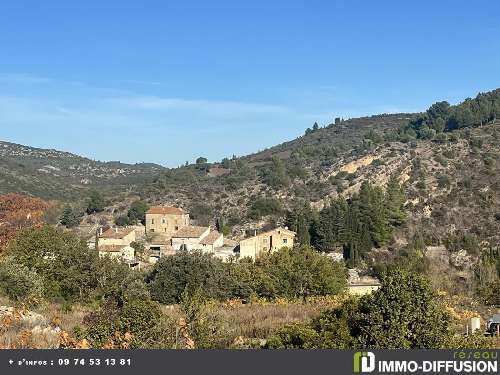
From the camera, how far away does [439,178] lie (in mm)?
74375

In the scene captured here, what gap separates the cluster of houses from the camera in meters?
55.0

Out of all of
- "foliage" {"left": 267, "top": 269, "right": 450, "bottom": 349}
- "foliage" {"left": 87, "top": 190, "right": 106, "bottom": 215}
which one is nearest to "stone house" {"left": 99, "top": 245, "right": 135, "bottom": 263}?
"foliage" {"left": 87, "top": 190, "right": 106, "bottom": 215}

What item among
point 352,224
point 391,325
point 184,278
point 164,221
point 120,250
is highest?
point 164,221

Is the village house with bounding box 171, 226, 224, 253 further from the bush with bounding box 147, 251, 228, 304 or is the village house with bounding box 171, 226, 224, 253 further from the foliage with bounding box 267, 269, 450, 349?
the foliage with bounding box 267, 269, 450, 349

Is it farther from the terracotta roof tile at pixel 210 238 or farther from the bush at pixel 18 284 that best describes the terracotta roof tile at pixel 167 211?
the bush at pixel 18 284

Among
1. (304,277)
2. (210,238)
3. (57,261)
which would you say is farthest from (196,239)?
(57,261)

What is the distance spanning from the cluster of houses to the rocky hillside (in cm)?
5013

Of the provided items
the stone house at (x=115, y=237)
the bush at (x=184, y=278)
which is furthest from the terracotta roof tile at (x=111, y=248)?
the bush at (x=184, y=278)

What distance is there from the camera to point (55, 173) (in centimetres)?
15088

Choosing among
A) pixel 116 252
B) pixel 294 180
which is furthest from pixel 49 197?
pixel 116 252

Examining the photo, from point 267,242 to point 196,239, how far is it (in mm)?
7512

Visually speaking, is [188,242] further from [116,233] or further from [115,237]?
[116,233]

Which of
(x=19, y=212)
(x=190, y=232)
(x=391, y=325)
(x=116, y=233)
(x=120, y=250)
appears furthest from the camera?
(x=19, y=212)

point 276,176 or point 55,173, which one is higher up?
point 55,173
